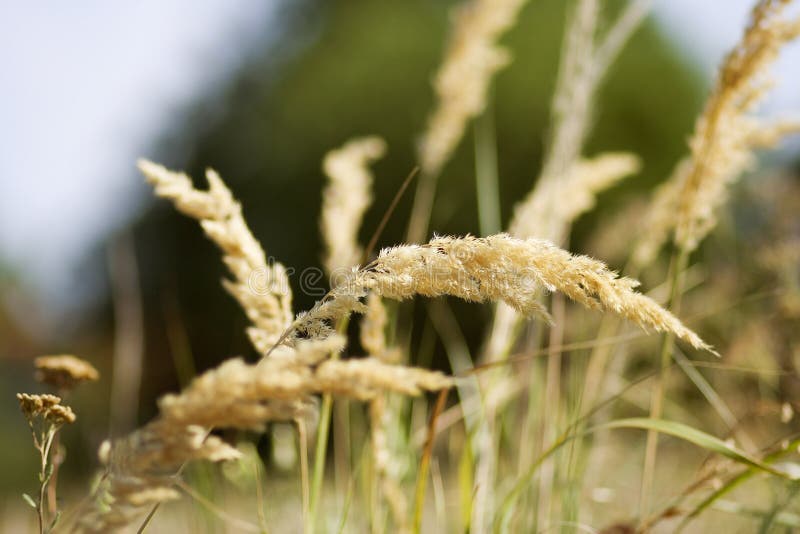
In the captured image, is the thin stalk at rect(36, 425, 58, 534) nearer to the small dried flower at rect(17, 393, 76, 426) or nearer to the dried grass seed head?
the small dried flower at rect(17, 393, 76, 426)

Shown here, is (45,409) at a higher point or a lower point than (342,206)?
lower

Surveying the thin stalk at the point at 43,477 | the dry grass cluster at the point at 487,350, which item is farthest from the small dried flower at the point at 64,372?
the thin stalk at the point at 43,477

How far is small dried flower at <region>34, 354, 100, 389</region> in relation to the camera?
1.11 meters

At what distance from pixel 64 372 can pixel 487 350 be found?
3.21 ft

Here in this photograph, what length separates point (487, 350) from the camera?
1823mm

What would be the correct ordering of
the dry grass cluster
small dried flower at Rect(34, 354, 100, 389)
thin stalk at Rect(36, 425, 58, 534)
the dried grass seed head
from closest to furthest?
the dry grass cluster → thin stalk at Rect(36, 425, 58, 534) → small dried flower at Rect(34, 354, 100, 389) → the dried grass seed head

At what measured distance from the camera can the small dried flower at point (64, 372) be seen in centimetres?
111

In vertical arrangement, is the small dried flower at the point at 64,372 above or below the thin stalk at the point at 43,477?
above

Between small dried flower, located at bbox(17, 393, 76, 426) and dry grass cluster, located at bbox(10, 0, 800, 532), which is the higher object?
dry grass cluster, located at bbox(10, 0, 800, 532)

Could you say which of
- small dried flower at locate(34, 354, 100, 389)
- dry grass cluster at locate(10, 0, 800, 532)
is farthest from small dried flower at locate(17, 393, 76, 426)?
small dried flower at locate(34, 354, 100, 389)

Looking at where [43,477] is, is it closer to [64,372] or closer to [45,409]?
[45,409]

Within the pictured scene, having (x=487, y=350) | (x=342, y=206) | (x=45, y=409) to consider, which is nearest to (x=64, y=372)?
(x=45, y=409)

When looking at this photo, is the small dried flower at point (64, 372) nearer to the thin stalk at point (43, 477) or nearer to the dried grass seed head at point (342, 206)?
the thin stalk at point (43, 477)

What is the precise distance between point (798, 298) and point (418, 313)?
14.1ft
